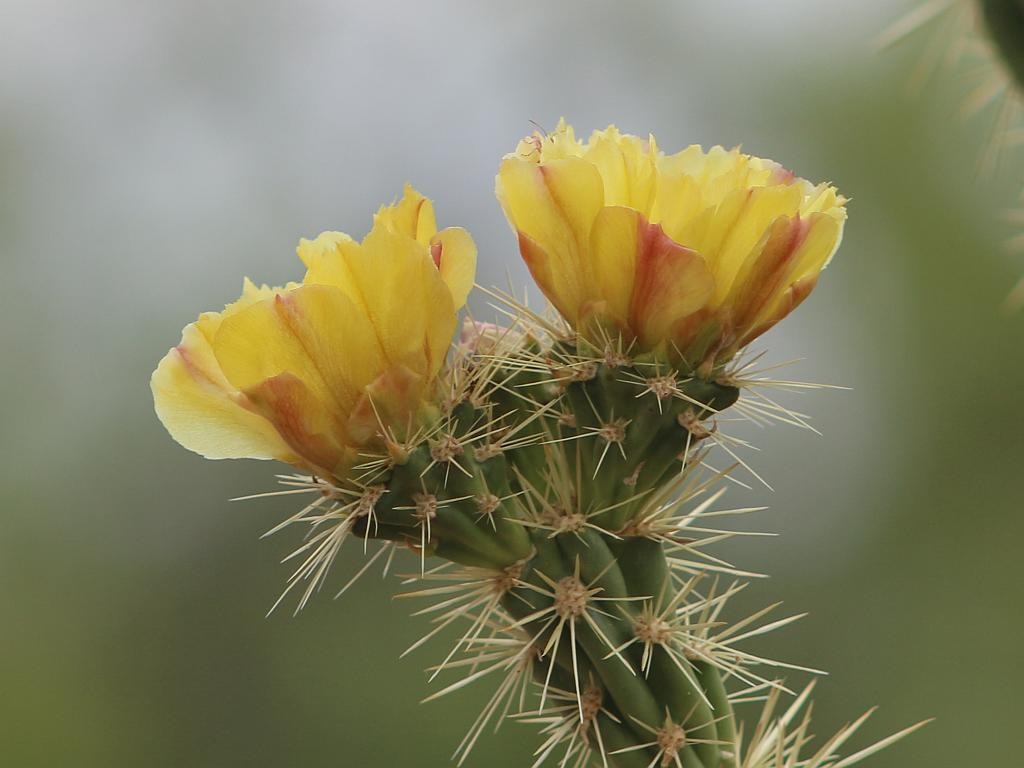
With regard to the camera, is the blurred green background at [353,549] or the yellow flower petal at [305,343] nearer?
the yellow flower petal at [305,343]

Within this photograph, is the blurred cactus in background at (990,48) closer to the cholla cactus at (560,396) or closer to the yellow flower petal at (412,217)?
the cholla cactus at (560,396)

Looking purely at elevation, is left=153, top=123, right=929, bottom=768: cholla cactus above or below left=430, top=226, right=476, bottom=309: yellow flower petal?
below

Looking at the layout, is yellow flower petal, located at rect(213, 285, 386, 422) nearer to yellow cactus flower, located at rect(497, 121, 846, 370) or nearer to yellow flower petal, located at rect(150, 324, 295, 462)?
yellow flower petal, located at rect(150, 324, 295, 462)

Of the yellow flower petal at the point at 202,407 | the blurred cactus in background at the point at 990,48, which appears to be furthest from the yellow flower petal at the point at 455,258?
the blurred cactus in background at the point at 990,48

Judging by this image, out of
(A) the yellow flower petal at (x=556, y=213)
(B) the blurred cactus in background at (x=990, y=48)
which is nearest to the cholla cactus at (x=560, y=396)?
(A) the yellow flower petal at (x=556, y=213)

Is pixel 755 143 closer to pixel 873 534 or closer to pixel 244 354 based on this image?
pixel 873 534

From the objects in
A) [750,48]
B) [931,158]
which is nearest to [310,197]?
[750,48]

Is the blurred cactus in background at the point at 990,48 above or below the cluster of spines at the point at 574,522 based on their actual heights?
above

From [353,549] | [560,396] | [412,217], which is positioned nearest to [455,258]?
[412,217]

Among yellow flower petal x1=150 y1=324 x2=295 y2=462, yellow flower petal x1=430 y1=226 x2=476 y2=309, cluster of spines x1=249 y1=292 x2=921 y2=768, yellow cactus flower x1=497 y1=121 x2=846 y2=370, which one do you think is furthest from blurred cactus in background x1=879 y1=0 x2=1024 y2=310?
yellow flower petal x1=150 y1=324 x2=295 y2=462
